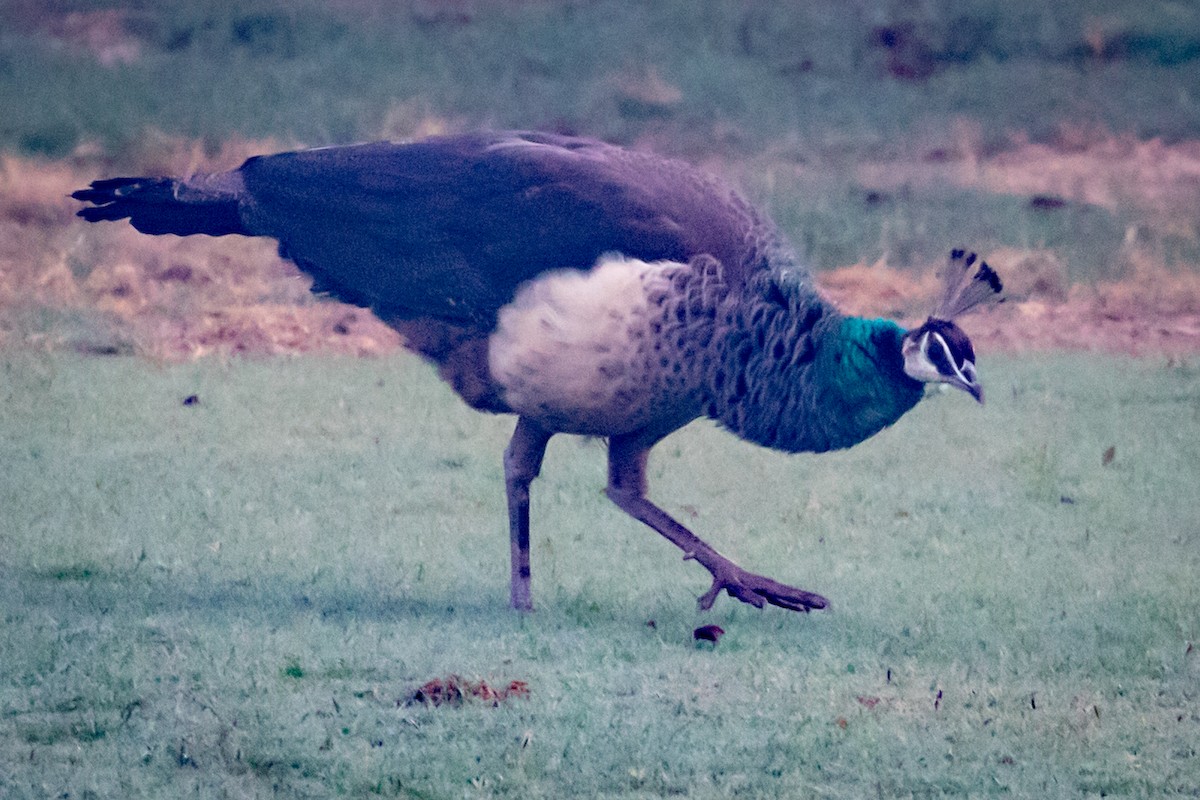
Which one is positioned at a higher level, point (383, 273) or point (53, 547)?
point (383, 273)

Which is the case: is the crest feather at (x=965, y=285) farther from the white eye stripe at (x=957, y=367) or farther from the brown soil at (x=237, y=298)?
the brown soil at (x=237, y=298)

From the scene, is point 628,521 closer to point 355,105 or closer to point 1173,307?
point 1173,307

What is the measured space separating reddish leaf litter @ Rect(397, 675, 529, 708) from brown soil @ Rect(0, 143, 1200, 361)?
3.80 m

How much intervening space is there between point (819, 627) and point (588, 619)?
0.59m

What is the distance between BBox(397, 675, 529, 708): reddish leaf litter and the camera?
367 cm

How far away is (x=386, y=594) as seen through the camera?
461 centimetres

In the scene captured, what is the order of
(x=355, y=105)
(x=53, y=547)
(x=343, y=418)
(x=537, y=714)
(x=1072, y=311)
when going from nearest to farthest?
(x=537, y=714) < (x=53, y=547) < (x=343, y=418) < (x=1072, y=311) < (x=355, y=105)

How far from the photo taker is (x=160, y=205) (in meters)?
4.65

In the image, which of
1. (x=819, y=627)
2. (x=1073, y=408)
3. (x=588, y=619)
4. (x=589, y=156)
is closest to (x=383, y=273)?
(x=589, y=156)

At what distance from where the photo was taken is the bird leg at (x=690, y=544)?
4523 millimetres

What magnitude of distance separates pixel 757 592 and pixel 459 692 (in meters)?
1.11

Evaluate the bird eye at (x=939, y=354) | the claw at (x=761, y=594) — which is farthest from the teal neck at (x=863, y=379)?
the claw at (x=761, y=594)

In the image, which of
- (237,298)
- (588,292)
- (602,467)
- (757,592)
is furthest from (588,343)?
(237,298)

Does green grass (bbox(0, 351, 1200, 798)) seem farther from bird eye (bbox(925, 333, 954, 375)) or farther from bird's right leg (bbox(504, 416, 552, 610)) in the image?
bird eye (bbox(925, 333, 954, 375))
